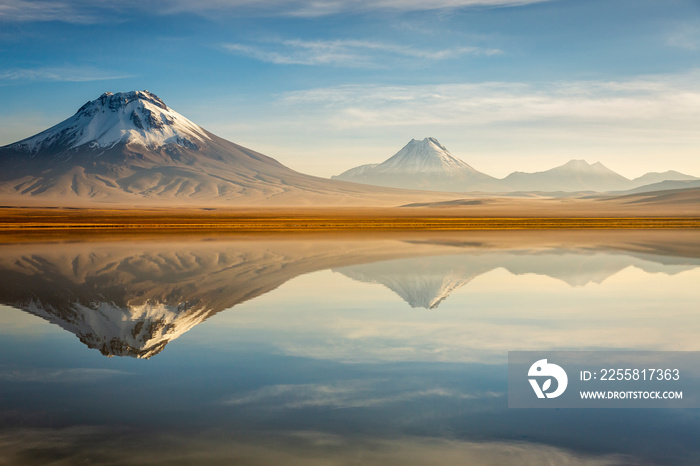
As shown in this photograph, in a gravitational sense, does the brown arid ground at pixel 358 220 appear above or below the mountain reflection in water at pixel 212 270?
above

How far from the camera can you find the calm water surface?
5906 millimetres

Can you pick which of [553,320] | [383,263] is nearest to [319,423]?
[553,320]

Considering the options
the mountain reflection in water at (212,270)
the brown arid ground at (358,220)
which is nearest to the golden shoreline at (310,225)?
the brown arid ground at (358,220)

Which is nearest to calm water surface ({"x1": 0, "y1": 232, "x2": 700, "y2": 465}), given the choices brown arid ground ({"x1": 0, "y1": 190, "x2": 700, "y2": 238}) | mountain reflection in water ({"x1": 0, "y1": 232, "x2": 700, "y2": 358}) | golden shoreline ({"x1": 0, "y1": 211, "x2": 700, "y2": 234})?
mountain reflection in water ({"x1": 0, "y1": 232, "x2": 700, "y2": 358})

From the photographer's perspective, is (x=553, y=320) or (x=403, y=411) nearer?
(x=403, y=411)

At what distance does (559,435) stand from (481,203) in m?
144

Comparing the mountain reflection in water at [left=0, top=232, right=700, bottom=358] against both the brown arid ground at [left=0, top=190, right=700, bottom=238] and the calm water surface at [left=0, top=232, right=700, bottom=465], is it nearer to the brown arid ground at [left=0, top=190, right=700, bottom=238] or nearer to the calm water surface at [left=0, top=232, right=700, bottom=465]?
the calm water surface at [left=0, top=232, right=700, bottom=465]

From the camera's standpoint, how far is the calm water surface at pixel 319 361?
5906 mm

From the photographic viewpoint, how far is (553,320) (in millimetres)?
11555

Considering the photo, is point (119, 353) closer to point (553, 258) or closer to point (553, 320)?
point (553, 320)

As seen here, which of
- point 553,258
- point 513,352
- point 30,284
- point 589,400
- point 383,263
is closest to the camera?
point 589,400

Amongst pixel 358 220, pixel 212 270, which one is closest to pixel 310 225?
pixel 358 220

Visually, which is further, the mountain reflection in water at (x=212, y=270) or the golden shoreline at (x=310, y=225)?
the golden shoreline at (x=310, y=225)

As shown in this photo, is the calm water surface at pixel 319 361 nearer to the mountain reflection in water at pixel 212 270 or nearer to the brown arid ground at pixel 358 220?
the mountain reflection in water at pixel 212 270
